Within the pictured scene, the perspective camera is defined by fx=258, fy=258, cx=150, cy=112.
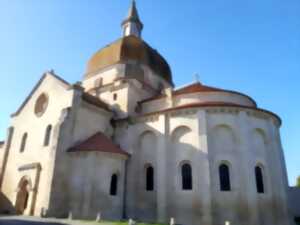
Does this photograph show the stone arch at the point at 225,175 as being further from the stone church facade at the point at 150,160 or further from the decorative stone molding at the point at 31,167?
the decorative stone molding at the point at 31,167

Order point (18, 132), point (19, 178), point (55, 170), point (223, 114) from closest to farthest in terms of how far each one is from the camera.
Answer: point (55, 170), point (223, 114), point (19, 178), point (18, 132)

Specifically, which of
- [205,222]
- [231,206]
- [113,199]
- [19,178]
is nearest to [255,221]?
[231,206]

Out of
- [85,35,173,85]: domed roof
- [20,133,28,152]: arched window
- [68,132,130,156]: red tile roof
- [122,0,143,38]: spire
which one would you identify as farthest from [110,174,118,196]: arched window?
[122,0,143,38]: spire

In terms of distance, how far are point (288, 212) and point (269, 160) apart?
12.6 ft

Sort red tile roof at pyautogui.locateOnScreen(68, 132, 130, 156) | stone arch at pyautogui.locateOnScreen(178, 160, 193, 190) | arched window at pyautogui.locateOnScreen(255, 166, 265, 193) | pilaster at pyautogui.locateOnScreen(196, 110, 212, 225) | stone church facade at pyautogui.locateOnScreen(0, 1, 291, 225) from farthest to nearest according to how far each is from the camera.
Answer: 1. red tile roof at pyautogui.locateOnScreen(68, 132, 130, 156)
2. stone arch at pyautogui.locateOnScreen(178, 160, 193, 190)
3. arched window at pyautogui.locateOnScreen(255, 166, 265, 193)
4. stone church facade at pyautogui.locateOnScreen(0, 1, 291, 225)
5. pilaster at pyautogui.locateOnScreen(196, 110, 212, 225)

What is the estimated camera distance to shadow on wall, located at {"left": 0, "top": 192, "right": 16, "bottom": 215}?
20562 millimetres

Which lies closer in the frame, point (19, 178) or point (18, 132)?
point (19, 178)

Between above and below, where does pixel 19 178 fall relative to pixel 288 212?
above

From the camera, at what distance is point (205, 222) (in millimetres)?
16984

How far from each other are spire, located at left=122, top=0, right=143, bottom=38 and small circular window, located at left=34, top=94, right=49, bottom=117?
16.9 meters

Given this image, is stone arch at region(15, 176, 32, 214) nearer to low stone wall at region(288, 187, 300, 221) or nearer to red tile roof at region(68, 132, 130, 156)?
red tile roof at region(68, 132, 130, 156)

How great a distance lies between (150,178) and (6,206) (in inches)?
477

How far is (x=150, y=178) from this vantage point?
68.1ft

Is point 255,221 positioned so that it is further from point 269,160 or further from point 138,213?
point 138,213
